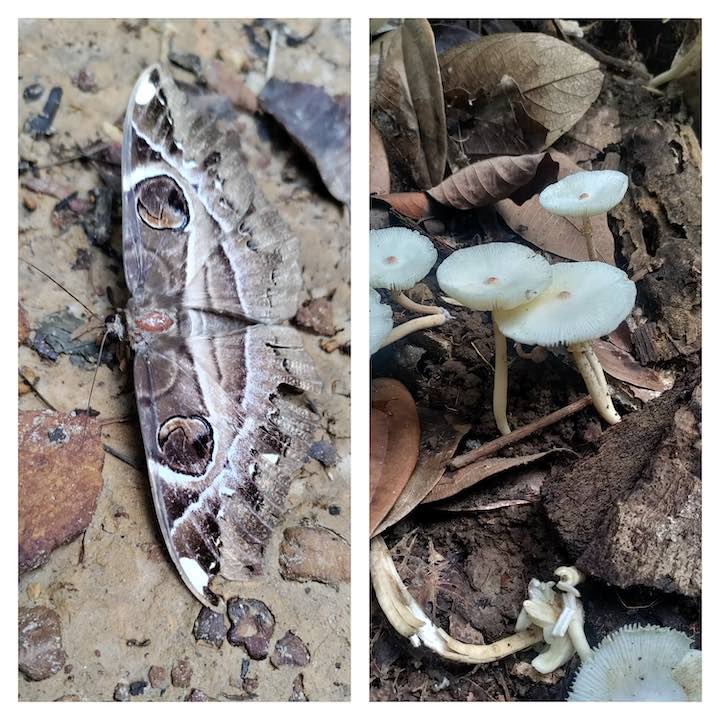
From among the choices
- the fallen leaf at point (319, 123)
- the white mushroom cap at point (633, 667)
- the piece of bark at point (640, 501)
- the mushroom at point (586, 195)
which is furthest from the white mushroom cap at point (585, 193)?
the white mushroom cap at point (633, 667)

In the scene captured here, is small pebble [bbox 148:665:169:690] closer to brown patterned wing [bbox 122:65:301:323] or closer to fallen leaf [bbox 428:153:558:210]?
brown patterned wing [bbox 122:65:301:323]

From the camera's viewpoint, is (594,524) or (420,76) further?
(420,76)

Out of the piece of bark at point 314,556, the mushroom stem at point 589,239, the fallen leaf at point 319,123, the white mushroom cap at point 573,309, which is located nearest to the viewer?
the white mushroom cap at point 573,309

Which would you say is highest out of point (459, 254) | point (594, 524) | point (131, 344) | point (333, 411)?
point (459, 254)

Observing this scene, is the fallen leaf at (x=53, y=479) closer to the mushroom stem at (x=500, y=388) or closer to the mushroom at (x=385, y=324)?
the mushroom at (x=385, y=324)

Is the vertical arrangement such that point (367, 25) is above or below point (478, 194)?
above
